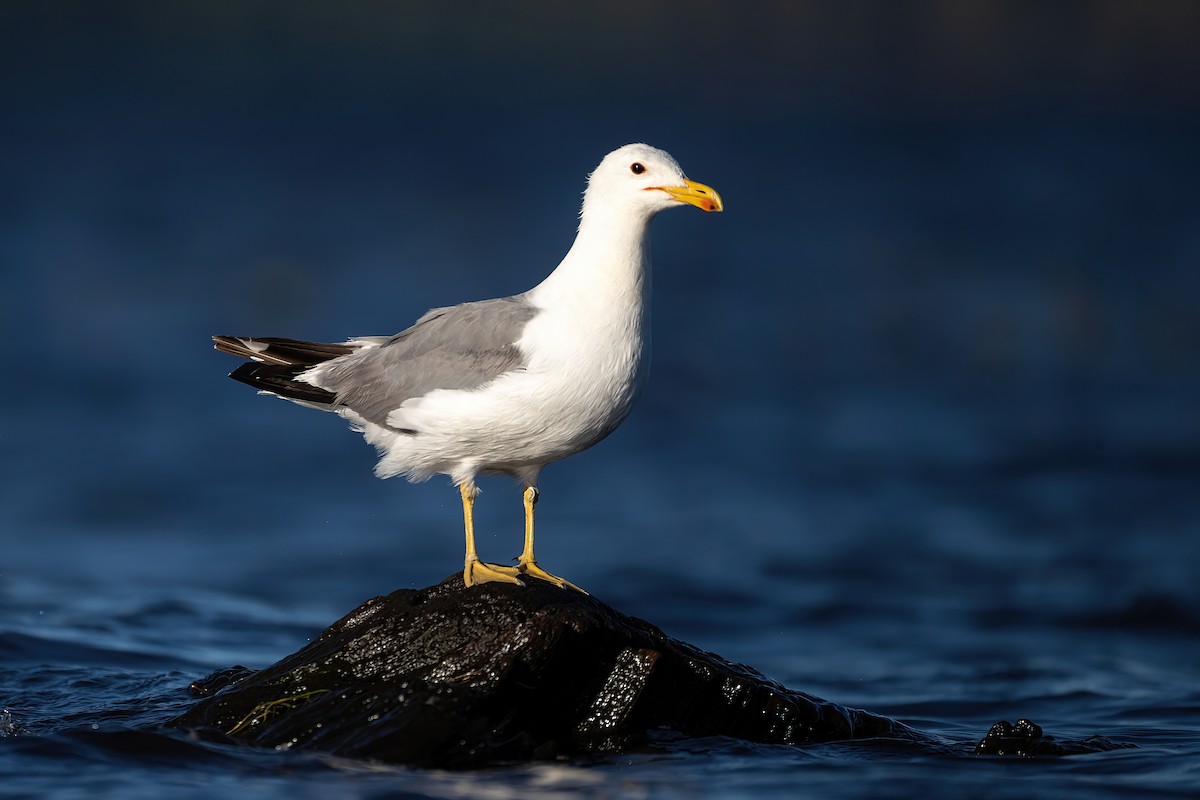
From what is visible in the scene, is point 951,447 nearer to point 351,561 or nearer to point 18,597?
point 351,561

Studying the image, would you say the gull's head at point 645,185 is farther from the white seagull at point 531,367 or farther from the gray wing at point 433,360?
the gray wing at point 433,360

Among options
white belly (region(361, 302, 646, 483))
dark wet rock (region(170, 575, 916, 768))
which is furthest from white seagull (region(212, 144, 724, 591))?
dark wet rock (region(170, 575, 916, 768))

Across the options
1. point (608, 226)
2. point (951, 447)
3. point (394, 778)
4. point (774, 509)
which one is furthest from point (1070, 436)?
point (394, 778)

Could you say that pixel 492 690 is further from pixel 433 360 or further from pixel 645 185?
pixel 645 185

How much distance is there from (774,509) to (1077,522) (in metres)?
2.92

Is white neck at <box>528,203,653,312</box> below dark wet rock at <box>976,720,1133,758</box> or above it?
above

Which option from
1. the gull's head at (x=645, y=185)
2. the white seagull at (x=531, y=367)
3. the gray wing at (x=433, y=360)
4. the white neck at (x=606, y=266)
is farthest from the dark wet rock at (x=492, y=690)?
the gull's head at (x=645, y=185)

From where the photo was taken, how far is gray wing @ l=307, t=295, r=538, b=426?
705 cm

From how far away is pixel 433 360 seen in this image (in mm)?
7316

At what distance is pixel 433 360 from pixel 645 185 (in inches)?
51.9

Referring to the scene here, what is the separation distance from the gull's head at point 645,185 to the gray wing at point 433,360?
0.67 metres

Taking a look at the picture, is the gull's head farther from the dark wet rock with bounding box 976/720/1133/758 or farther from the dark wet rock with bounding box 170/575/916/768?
the dark wet rock with bounding box 976/720/1133/758

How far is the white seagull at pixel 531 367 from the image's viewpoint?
6.83m

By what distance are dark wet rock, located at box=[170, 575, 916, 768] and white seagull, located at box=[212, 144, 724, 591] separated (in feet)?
1.19
